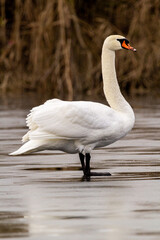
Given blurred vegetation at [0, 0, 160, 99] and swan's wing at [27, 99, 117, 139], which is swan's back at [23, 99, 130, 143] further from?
blurred vegetation at [0, 0, 160, 99]

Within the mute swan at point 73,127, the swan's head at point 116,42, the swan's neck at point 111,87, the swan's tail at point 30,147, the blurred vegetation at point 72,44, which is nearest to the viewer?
the swan's tail at point 30,147

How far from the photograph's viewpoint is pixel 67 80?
2689 centimetres

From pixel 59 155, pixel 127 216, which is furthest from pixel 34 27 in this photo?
pixel 127 216

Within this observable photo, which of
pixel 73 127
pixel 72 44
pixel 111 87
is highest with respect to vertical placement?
pixel 111 87

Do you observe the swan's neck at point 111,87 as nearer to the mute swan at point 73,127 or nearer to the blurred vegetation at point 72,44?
the mute swan at point 73,127

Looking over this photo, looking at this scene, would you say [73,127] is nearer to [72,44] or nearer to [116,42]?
[116,42]

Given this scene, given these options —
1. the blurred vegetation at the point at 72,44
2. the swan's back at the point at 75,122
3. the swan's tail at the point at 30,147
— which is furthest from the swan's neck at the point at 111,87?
the blurred vegetation at the point at 72,44

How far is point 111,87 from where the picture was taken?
34.4 feet

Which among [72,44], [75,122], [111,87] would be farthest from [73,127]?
[72,44]

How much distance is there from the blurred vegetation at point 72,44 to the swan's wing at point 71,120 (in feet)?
52.1

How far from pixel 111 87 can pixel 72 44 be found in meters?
17.0

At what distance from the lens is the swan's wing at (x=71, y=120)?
946 cm

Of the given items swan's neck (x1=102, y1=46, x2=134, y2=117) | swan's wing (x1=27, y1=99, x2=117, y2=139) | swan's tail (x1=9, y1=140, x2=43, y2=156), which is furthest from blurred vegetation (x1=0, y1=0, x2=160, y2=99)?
swan's tail (x1=9, y1=140, x2=43, y2=156)

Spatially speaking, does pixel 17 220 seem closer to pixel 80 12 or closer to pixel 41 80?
pixel 41 80
